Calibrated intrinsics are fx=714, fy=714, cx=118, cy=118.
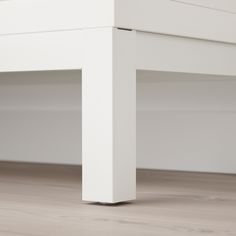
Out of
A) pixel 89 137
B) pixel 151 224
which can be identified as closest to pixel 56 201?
pixel 89 137

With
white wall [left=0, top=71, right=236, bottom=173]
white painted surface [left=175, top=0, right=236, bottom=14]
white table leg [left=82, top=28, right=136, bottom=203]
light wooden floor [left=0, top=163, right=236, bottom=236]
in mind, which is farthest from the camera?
white wall [left=0, top=71, right=236, bottom=173]

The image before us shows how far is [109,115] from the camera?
1.26 meters

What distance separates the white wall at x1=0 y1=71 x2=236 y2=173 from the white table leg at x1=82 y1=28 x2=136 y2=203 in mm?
383

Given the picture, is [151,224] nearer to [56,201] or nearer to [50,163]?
[56,201]

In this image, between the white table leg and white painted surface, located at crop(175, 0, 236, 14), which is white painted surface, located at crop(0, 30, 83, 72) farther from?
white painted surface, located at crop(175, 0, 236, 14)

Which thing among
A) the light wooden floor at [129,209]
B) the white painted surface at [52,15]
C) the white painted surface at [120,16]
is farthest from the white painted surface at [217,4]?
the light wooden floor at [129,209]

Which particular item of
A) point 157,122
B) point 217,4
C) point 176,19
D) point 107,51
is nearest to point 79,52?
point 107,51

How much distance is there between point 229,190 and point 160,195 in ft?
0.59

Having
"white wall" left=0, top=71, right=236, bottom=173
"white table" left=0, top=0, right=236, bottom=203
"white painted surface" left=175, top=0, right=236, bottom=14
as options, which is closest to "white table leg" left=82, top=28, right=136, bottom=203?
"white table" left=0, top=0, right=236, bottom=203

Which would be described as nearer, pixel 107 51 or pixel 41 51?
pixel 107 51

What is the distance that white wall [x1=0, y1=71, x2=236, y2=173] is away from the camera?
1.91m

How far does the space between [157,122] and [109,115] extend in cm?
75

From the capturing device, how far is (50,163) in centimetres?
221

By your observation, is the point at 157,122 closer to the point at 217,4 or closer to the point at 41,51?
the point at 217,4
